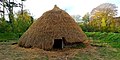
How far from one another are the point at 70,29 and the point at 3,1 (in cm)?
1738

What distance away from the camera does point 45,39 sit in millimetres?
18078

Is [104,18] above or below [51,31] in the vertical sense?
above

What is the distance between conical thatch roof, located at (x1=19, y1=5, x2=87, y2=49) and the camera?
717 inches

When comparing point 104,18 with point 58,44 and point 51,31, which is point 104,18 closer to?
point 58,44

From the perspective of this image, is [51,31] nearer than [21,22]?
Yes

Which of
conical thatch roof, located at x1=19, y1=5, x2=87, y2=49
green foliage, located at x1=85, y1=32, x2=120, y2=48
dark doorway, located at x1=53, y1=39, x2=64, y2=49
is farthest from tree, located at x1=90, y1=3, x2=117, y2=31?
dark doorway, located at x1=53, y1=39, x2=64, y2=49

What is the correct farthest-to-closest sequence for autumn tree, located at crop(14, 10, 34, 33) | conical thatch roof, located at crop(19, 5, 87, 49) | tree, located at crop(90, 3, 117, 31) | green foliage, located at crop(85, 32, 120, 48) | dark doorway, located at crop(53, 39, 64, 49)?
1. tree, located at crop(90, 3, 117, 31)
2. autumn tree, located at crop(14, 10, 34, 33)
3. green foliage, located at crop(85, 32, 120, 48)
4. dark doorway, located at crop(53, 39, 64, 49)
5. conical thatch roof, located at crop(19, 5, 87, 49)

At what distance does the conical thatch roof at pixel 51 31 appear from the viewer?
18.2m

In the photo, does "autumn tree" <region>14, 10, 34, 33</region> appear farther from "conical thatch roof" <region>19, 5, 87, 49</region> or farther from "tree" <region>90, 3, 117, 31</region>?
"conical thatch roof" <region>19, 5, 87, 49</region>

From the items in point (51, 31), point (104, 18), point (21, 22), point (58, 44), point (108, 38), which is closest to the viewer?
point (51, 31)

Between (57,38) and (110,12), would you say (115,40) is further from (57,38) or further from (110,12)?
(110,12)

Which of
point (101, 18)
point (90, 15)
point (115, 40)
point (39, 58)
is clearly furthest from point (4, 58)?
point (90, 15)

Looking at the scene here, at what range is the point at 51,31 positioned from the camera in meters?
18.6

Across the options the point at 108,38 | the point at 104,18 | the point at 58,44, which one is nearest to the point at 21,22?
the point at 108,38
